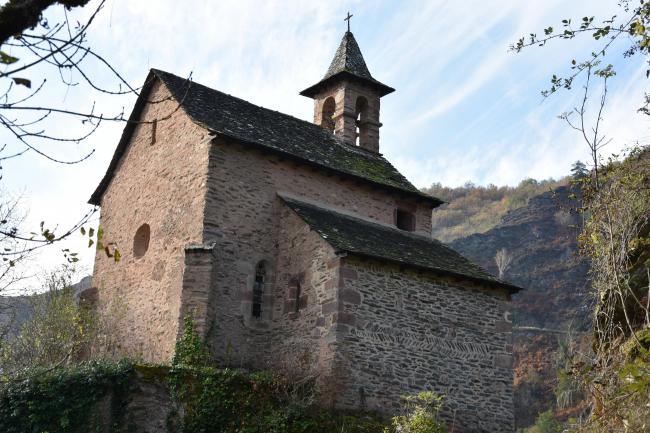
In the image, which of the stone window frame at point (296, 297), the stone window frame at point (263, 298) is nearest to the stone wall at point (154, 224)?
the stone window frame at point (263, 298)

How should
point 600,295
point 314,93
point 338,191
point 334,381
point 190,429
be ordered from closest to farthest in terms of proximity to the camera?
point 600,295
point 190,429
point 334,381
point 338,191
point 314,93

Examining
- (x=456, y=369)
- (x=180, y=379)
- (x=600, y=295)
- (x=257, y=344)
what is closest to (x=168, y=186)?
(x=257, y=344)

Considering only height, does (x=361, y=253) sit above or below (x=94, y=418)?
above

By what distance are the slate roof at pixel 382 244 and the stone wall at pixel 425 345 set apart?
31cm

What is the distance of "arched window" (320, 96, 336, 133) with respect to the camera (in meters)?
25.6

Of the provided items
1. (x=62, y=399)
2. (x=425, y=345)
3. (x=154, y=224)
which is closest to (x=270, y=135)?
(x=154, y=224)

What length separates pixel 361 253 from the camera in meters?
16.1

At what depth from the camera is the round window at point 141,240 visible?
774 inches

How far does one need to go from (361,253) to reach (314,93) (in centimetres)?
1163

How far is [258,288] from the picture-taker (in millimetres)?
17812

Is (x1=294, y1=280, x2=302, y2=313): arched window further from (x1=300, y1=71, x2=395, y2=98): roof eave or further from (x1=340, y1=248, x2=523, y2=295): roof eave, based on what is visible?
(x1=300, y1=71, x2=395, y2=98): roof eave

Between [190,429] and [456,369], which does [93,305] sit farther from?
[456,369]

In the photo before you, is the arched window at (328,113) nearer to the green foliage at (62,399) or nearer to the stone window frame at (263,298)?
the stone window frame at (263,298)

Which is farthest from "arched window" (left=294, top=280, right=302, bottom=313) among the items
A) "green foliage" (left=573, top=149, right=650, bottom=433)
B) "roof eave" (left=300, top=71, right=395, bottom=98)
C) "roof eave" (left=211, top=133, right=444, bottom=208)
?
"roof eave" (left=300, top=71, right=395, bottom=98)
